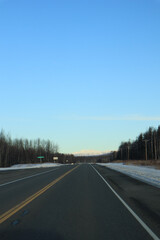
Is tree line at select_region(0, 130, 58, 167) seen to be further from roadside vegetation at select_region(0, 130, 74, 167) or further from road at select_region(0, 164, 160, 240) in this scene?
road at select_region(0, 164, 160, 240)

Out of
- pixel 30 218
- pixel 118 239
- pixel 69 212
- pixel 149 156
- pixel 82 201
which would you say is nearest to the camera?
pixel 118 239

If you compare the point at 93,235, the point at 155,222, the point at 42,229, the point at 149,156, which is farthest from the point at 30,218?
the point at 149,156

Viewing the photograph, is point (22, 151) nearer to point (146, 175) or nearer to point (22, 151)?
point (22, 151)

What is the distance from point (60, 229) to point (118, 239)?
1402 millimetres

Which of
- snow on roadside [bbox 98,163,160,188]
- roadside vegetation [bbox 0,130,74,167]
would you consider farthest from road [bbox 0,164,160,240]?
roadside vegetation [bbox 0,130,74,167]

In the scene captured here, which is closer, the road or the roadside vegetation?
the road

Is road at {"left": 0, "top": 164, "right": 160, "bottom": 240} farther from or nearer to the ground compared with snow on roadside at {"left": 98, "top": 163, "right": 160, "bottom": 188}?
nearer to the ground

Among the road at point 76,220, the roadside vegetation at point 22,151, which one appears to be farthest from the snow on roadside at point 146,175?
the roadside vegetation at point 22,151

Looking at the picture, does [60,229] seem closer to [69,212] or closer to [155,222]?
[69,212]

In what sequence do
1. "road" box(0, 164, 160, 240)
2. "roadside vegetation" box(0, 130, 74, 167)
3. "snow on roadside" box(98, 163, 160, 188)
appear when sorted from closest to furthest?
"road" box(0, 164, 160, 240) < "snow on roadside" box(98, 163, 160, 188) < "roadside vegetation" box(0, 130, 74, 167)

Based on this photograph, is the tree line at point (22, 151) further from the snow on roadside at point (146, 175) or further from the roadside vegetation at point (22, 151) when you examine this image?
the snow on roadside at point (146, 175)

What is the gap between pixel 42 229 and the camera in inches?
221

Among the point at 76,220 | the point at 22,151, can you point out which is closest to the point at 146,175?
the point at 76,220

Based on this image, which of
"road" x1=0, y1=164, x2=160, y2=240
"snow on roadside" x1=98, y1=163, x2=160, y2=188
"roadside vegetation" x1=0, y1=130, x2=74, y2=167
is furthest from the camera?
"roadside vegetation" x1=0, y1=130, x2=74, y2=167
